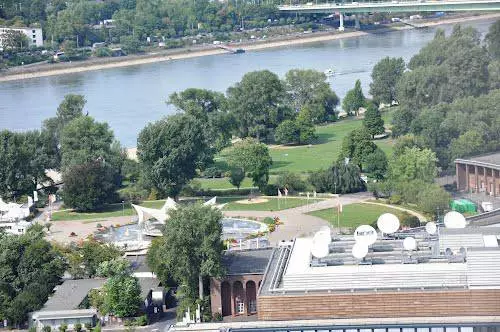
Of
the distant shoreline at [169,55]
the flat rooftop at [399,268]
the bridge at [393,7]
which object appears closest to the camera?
the flat rooftop at [399,268]

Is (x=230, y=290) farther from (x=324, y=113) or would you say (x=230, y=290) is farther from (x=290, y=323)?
(x=324, y=113)

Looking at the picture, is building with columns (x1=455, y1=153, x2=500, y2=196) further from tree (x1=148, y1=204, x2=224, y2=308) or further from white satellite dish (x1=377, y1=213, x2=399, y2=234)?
white satellite dish (x1=377, y1=213, x2=399, y2=234)

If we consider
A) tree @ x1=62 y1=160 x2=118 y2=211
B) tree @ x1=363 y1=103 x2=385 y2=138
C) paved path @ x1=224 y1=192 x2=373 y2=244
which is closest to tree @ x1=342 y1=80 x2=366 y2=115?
tree @ x1=363 y1=103 x2=385 y2=138

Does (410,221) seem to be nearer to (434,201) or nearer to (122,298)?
(434,201)

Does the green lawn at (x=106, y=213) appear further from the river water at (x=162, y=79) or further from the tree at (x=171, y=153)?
the river water at (x=162, y=79)

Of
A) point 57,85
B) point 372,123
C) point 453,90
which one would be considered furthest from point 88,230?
point 57,85

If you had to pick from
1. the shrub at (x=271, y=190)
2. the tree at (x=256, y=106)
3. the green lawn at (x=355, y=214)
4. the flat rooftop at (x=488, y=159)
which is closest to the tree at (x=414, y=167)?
the flat rooftop at (x=488, y=159)
